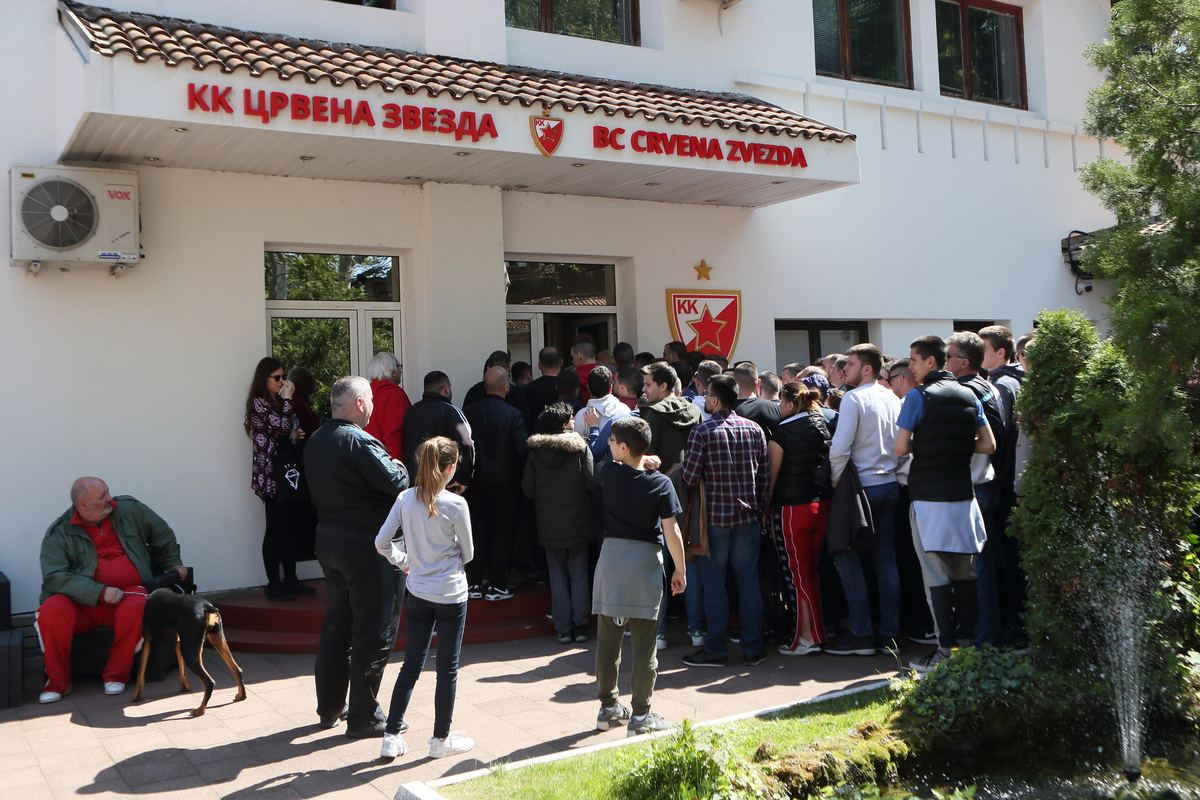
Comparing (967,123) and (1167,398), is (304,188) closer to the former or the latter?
(1167,398)

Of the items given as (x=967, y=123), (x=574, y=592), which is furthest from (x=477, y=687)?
(x=967, y=123)

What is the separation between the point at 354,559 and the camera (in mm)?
5328

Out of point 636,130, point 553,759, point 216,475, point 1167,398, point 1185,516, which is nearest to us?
point 1167,398

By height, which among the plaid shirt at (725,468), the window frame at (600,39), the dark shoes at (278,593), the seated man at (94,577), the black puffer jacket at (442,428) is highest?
the window frame at (600,39)

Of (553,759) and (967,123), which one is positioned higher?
(967,123)

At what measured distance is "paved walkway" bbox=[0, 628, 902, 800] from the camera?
15.8ft

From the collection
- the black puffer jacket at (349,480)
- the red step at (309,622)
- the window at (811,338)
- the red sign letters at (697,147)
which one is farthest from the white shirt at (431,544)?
the window at (811,338)

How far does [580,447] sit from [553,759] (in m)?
2.91

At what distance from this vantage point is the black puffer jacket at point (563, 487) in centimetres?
725

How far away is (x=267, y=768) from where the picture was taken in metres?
4.97

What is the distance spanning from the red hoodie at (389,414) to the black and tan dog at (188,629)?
7.08 ft

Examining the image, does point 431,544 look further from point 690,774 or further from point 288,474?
point 288,474

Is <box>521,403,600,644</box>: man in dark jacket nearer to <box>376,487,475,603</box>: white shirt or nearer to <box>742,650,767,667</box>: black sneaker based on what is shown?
<box>742,650,767,667</box>: black sneaker

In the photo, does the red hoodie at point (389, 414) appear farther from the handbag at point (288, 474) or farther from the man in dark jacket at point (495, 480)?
the handbag at point (288, 474)
